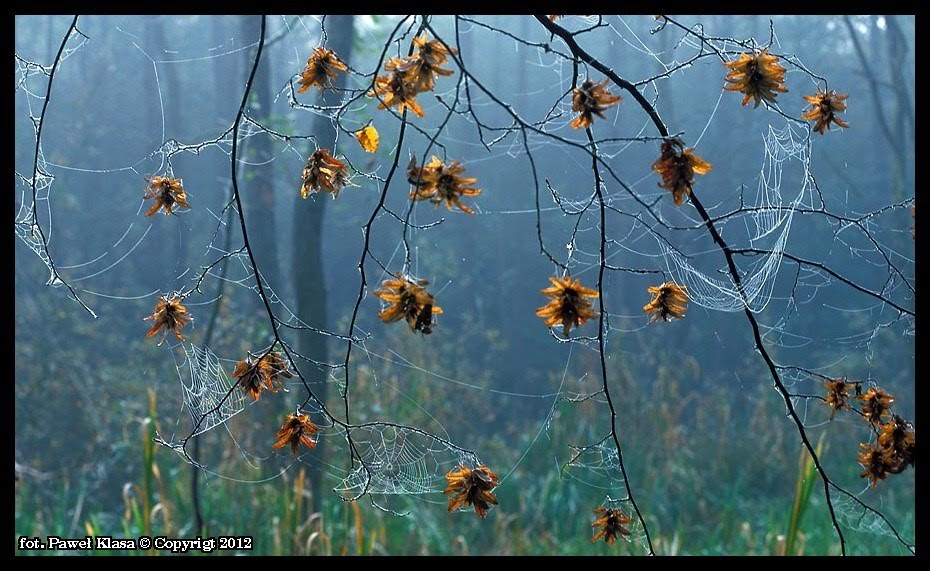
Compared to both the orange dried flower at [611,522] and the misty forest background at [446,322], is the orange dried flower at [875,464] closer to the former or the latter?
the misty forest background at [446,322]

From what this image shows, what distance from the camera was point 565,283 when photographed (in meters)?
1.11

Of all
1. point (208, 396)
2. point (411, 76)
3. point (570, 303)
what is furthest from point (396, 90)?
point (208, 396)

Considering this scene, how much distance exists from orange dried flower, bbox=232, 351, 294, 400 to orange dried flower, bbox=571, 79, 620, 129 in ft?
1.96

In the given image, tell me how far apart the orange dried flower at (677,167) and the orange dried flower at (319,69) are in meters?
0.48

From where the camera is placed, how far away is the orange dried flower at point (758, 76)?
1267mm

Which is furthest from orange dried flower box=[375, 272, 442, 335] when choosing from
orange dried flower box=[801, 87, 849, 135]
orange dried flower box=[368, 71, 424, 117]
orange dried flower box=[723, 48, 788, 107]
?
orange dried flower box=[801, 87, 849, 135]

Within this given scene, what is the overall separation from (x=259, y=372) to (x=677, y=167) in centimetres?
70

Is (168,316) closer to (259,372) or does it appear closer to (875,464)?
(259,372)

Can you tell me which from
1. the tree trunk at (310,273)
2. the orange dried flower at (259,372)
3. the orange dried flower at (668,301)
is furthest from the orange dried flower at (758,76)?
the tree trunk at (310,273)

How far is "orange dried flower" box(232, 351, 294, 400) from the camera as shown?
4.35 feet

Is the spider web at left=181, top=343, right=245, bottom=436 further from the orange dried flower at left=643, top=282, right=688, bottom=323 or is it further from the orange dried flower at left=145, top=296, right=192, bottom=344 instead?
the orange dried flower at left=643, top=282, right=688, bottom=323

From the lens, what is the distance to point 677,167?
1173mm
